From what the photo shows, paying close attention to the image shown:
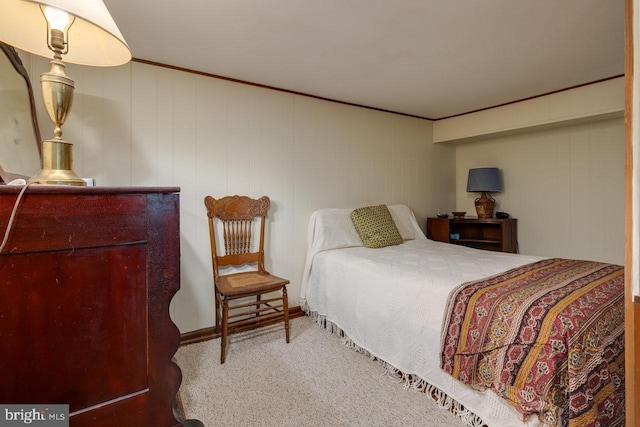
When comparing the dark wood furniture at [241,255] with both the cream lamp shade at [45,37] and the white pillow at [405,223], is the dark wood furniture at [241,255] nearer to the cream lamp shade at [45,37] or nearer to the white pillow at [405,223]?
the cream lamp shade at [45,37]

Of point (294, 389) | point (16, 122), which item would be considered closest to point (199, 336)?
point (294, 389)

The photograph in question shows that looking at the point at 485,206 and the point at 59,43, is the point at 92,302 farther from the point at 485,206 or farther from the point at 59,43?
the point at 485,206

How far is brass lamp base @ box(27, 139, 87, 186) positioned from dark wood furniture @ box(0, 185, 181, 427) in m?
0.21

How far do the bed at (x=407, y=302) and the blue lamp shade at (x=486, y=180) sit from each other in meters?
1.21

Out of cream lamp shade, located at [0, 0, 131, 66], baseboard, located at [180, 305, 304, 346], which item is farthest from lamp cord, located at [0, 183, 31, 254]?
baseboard, located at [180, 305, 304, 346]

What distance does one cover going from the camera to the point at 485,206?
144 inches

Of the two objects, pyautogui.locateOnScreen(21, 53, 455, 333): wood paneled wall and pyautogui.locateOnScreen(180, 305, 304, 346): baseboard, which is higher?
pyautogui.locateOnScreen(21, 53, 455, 333): wood paneled wall

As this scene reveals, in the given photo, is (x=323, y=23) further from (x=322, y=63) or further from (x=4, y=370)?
(x=4, y=370)

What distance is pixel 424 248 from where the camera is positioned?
2795 mm

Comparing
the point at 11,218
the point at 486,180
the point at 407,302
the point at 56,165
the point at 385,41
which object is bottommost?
the point at 407,302

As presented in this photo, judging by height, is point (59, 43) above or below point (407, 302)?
above

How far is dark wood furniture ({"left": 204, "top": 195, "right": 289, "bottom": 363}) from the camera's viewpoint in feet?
7.39

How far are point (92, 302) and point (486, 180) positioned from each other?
3904 mm

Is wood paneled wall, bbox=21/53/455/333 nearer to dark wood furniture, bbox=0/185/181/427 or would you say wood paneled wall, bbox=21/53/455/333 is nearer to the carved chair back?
the carved chair back
